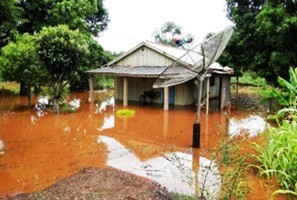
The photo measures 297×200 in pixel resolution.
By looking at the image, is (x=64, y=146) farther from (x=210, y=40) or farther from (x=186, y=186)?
(x=210, y=40)

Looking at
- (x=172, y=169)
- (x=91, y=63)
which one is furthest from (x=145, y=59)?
(x=172, y=169)

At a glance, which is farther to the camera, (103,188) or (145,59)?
(145,59)

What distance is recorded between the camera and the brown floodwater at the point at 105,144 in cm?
783

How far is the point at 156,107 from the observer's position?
20.4 metres

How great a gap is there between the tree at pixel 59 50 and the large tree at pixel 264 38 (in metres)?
9.10

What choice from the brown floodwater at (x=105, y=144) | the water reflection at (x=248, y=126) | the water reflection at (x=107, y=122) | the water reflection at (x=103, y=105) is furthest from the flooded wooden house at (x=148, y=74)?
the water reflection at (x=248, y=126)

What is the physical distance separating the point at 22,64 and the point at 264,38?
44.0ft

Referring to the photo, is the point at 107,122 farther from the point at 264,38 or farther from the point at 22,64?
the point at 264,38

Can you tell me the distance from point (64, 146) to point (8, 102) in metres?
13.1

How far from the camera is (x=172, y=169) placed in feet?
28.1

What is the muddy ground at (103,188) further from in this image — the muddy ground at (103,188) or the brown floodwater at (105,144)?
the brown floodwater at (105,144)

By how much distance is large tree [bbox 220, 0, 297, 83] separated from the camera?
1537 centimetres

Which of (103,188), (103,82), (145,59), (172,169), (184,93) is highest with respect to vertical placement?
(145,59)

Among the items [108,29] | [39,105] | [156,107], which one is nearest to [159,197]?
[156,107]
